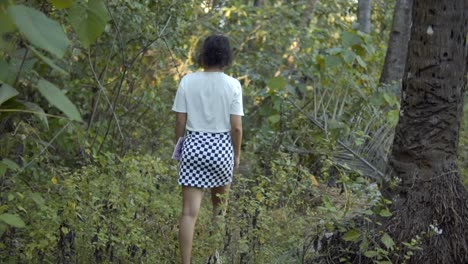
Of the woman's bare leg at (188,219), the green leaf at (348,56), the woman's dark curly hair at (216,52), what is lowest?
the woman's bare leg at (188,219)

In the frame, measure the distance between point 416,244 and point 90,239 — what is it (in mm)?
2189

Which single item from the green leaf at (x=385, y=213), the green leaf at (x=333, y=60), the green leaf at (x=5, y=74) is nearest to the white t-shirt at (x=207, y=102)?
the green leaf at (x=385, y=213)

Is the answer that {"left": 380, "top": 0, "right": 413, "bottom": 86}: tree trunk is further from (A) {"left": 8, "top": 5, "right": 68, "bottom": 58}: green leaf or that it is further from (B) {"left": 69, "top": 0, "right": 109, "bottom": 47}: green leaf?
(A) {"left": 8, "top": 5, "right": 68, "bottom": 58}: green leaf

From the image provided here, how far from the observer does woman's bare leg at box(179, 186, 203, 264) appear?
6.36 m

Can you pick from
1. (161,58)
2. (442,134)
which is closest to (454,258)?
(442,134)

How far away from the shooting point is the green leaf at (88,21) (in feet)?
8.70

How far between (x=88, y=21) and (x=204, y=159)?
150 inches

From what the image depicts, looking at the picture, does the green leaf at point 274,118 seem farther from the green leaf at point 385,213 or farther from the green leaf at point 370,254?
the green leaf at point 370,254

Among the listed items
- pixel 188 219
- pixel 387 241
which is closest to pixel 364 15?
pixel 188 219

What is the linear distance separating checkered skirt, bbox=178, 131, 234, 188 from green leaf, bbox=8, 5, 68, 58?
163 inches

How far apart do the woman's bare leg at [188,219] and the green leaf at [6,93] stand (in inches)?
152

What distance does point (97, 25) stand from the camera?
2.66 meters

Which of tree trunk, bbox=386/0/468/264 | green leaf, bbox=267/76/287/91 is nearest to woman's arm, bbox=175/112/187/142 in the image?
tree trunk, bbox=386/0/468/264

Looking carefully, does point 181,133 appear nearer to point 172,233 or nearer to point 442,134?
point 172,233
